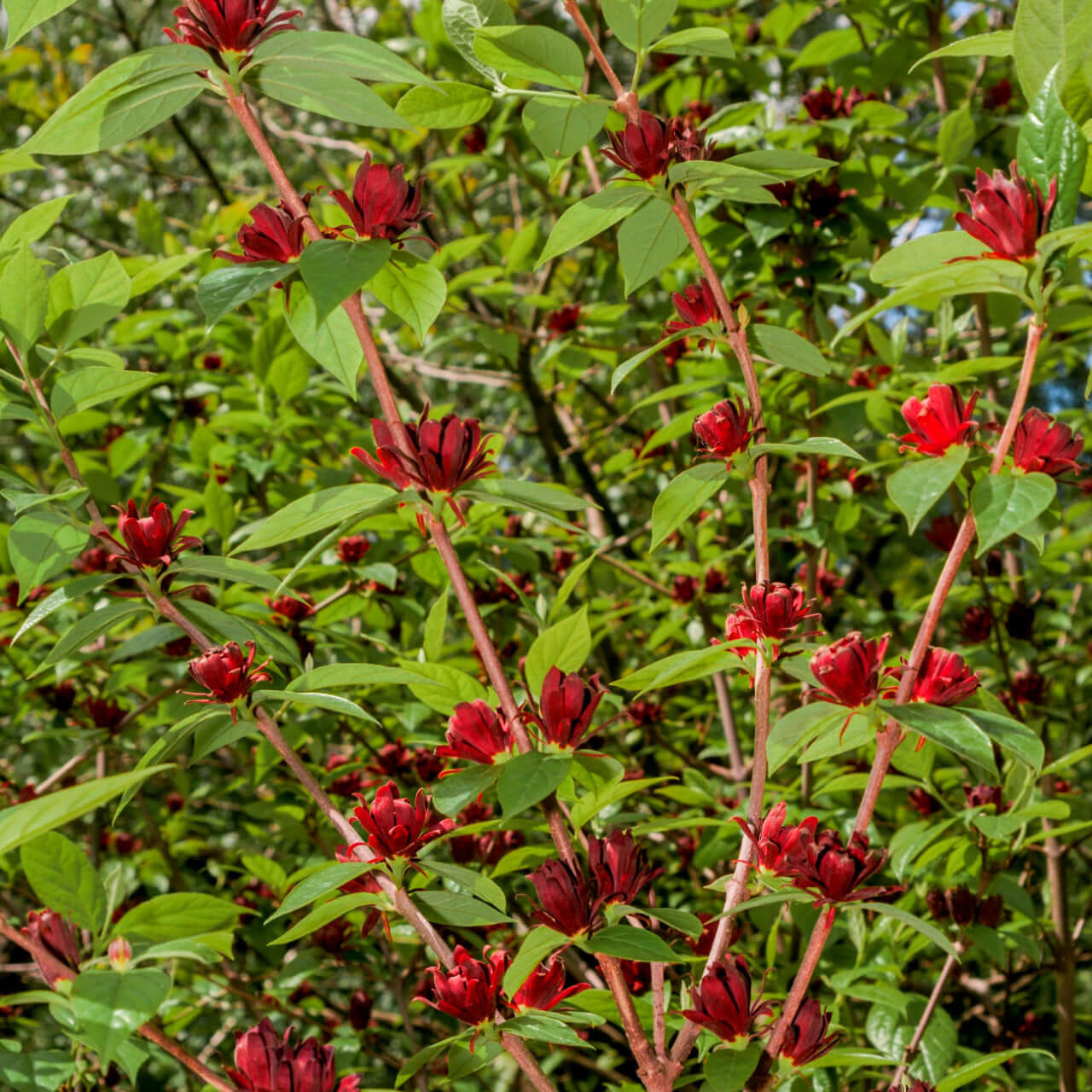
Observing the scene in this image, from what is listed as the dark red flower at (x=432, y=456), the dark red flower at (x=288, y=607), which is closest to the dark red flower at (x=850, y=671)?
the dark red flower at (x=432, y=456)

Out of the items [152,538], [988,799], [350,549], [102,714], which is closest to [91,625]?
[152,538]

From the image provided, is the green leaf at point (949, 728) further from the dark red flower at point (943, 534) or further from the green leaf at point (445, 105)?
the dark red flower at point (943, 534)

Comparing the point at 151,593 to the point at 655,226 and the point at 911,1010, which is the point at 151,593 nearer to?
the point at 655,226

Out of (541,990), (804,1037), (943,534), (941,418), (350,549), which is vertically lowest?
(943,534)

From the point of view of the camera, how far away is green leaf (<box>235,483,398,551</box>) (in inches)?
35.5

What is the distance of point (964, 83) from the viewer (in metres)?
2.71

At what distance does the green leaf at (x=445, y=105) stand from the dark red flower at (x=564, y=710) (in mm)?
527

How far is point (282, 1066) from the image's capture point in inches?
33.2

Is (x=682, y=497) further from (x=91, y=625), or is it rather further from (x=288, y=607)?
(x=288, y=607)

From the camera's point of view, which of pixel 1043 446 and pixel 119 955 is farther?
pixel 1043 446

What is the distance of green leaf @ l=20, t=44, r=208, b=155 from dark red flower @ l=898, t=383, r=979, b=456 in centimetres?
64

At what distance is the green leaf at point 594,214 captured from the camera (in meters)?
0.98

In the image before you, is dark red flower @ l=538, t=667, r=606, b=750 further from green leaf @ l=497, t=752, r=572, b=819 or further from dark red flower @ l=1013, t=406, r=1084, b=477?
dark red flower @ l=1013, t=406, r=1084, b=477

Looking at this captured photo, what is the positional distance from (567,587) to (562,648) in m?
0.06
